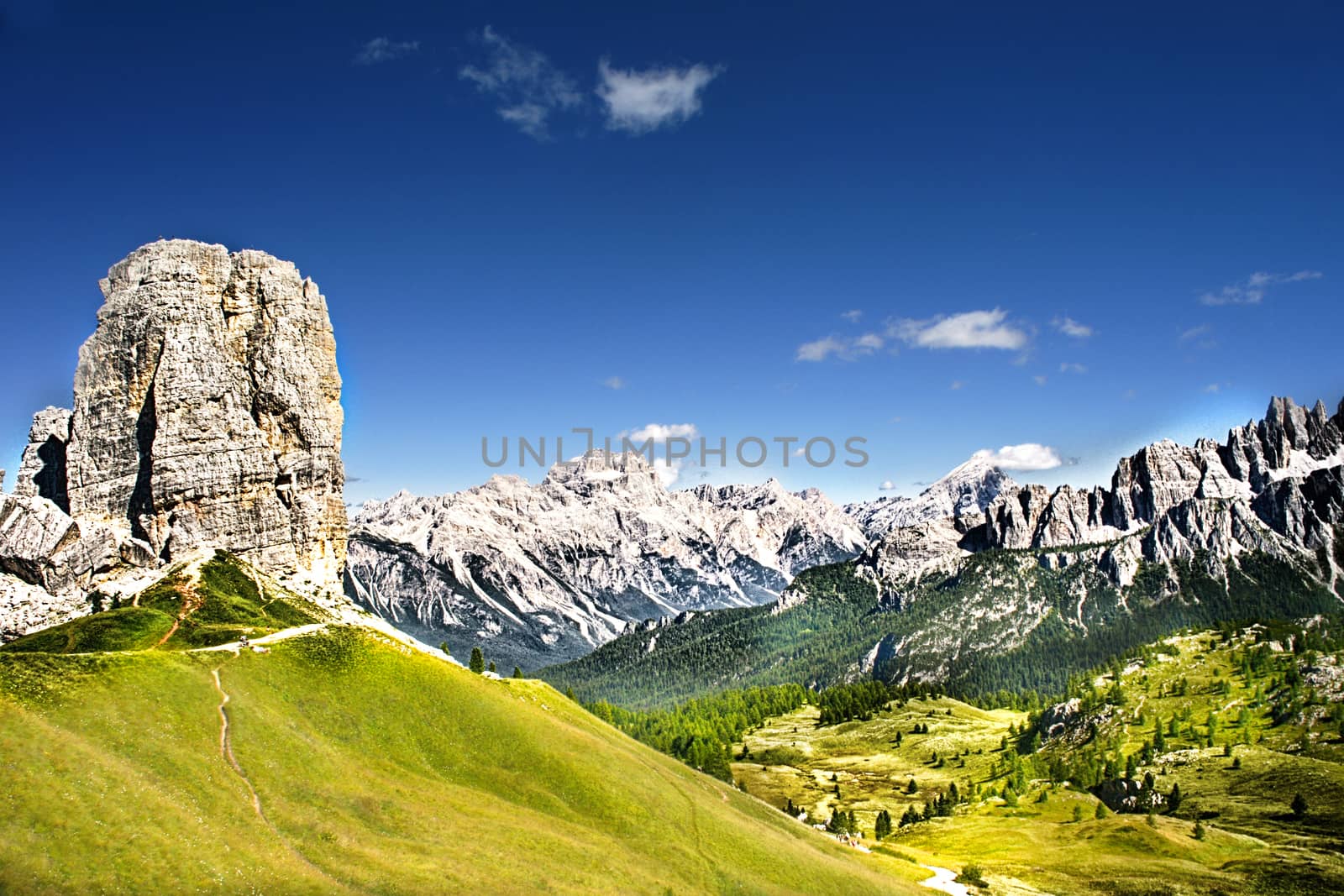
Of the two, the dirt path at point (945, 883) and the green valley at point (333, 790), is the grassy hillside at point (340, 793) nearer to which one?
the green valley at point (333, 790)

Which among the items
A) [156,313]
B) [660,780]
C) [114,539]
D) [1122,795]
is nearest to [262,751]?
[660,780]

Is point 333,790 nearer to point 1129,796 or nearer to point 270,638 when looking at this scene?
point 270,638

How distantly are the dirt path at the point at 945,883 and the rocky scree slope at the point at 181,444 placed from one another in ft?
442

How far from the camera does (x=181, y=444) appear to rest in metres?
167

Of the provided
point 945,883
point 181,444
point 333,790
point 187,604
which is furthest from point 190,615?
point 945,883

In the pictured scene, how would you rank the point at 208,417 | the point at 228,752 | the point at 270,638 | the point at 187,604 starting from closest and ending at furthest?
the point at 228,752 → the point at 270,638 → the point at 187,604 → the point at 208,417

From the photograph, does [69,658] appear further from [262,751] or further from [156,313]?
[156,313]

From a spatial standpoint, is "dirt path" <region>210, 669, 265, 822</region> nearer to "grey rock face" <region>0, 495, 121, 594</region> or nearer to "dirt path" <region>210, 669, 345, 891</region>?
"dirt path" <region>210, 669, 345, 891</region>

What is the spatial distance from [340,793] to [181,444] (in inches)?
4480

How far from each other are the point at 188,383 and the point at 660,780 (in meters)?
127

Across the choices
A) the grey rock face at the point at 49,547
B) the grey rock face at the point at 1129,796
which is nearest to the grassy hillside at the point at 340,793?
the grey rock face at the point at 49,547

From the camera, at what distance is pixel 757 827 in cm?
11306

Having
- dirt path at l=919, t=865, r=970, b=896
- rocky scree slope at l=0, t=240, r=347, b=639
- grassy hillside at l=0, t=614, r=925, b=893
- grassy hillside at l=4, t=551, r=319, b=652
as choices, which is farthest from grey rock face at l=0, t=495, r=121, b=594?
dirt path at l=919, t=865, r=970, b=896

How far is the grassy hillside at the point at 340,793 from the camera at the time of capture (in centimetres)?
6488
